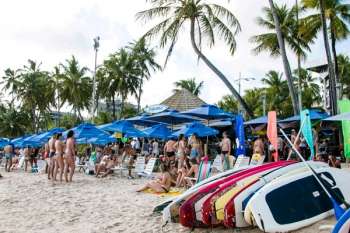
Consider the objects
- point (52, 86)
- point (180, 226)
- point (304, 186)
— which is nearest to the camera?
point (304, 186)

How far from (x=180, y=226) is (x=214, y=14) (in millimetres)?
16592

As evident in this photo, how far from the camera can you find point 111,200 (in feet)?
30.5

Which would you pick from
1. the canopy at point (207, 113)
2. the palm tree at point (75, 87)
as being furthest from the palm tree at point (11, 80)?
the canopy at point (207, 113)

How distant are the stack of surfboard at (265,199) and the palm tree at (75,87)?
4096 centimetres

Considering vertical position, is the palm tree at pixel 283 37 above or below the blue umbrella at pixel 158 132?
above

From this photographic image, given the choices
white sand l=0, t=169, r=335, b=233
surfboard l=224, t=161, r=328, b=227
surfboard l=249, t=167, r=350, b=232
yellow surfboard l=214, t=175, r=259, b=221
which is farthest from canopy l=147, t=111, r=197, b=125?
surfboard l=249, t=167, r=350, b=232

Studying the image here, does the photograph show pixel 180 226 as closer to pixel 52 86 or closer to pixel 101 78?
pixel 101 78

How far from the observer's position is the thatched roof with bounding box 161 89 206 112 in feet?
96.1

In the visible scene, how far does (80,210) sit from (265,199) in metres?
4.09

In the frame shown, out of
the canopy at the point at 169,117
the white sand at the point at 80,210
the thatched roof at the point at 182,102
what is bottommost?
the white sand at the point at 80,210

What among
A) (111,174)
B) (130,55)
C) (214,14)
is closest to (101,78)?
(130,55)

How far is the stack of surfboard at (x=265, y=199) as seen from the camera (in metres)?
5.55

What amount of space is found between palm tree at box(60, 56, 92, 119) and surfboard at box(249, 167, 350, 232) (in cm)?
4192

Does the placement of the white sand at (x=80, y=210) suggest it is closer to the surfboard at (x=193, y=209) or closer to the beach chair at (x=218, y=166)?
the surfboard at (x=193, y=209)
